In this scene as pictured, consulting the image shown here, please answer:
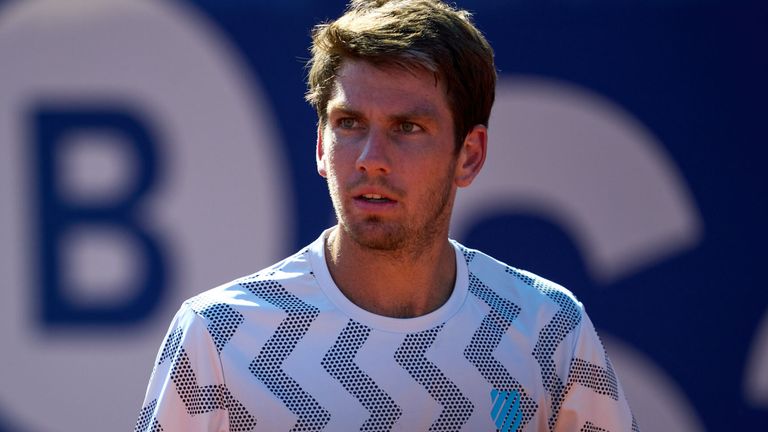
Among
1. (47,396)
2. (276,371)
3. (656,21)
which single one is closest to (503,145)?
(656,21)

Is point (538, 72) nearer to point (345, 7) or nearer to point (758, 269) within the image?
point (345, 7)

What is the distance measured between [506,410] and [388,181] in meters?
0.47

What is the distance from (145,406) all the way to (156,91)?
6.67 feet

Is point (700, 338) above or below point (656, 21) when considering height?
below

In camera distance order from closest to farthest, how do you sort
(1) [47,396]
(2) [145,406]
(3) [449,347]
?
(2) [145,406] < (3) [449,347] < (1) [47,396]

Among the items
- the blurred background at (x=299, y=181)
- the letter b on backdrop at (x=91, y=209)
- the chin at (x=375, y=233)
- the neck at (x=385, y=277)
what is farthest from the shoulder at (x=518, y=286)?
the letter b on backdrop at (x=91, y=209)

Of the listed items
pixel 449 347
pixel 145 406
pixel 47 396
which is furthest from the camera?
pixel 47 396

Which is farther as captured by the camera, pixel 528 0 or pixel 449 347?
pixel 528 0

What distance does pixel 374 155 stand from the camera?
199 cm

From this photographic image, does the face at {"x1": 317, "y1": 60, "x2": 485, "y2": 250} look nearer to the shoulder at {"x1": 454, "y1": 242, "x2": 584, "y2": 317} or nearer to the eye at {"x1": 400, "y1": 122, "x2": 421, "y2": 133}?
the eye at {"x1": 400, "y1": 122, "x2": 421, "y2": 133}

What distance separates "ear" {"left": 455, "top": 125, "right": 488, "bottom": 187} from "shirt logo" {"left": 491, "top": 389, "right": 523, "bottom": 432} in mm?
407

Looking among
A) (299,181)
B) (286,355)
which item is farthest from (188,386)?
(299,181)

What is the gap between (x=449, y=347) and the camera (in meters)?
2.09

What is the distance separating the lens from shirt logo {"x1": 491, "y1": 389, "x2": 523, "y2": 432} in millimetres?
2080
